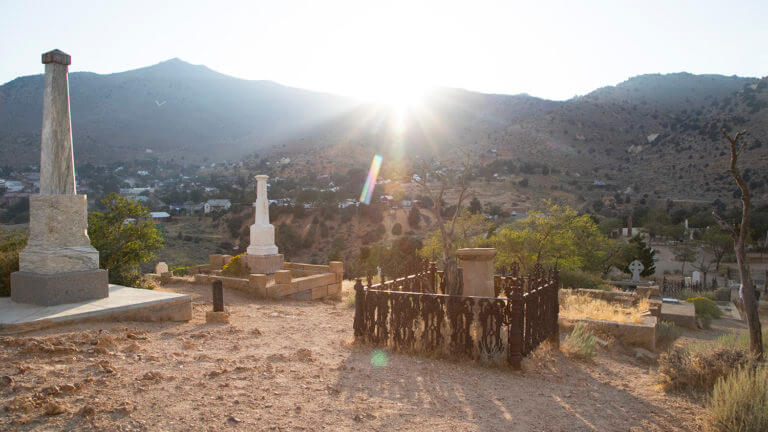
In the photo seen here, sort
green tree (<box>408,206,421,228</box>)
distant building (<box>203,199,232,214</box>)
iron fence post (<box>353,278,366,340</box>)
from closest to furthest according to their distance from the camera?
iron fence post (<box>353,278,366,340</box>), green tree (<box>408,206,421,228</box>), distant building (<box>203,199,232,214</box>)

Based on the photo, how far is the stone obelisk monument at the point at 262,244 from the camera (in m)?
14.2

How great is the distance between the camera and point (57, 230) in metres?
7.21

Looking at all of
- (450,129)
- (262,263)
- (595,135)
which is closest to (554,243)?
(262,263)

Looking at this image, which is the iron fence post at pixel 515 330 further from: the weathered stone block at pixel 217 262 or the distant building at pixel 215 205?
the distant building at pixel 215 205

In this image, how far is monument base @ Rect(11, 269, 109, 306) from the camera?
6.87 metres

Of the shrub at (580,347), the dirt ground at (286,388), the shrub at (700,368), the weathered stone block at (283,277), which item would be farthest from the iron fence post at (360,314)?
the weathered stone block at (283,277)

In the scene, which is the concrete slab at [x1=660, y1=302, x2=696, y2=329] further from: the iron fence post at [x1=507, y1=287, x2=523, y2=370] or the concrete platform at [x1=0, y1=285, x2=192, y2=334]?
the concrete platform at [x1=0, y1=285, x2=192, y2=334]

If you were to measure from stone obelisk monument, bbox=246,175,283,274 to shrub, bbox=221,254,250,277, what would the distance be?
17 centimetres

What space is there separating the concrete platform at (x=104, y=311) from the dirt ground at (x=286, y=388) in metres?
0.18

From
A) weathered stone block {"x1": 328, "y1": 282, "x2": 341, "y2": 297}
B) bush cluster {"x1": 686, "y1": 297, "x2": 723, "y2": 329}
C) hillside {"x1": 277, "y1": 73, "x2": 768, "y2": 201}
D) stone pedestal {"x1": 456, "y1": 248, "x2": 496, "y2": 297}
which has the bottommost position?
bush cluster {"x1": 686, "y1": 297, "x2": 723, "y2": 329}

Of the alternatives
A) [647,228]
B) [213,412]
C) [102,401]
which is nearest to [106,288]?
[102,401]

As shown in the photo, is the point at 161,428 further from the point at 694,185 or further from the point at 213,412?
the point at 694,185

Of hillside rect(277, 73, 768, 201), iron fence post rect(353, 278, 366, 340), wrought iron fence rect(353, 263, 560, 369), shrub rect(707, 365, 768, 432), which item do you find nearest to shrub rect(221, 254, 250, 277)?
wrought iron fence rect(353, 263, 560, 369)

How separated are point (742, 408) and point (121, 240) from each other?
36.8 ft
